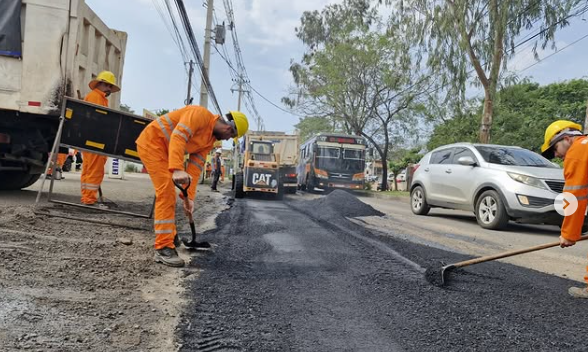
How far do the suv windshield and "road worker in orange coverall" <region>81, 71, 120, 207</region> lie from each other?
22.3ft

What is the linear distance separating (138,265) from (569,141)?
3.89 metres

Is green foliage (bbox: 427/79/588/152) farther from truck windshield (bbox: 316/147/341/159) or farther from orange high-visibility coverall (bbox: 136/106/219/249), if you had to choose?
orange high-visibility coverall (bbox: 136/106/219/249)

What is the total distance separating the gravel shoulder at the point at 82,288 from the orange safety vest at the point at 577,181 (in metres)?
3.12

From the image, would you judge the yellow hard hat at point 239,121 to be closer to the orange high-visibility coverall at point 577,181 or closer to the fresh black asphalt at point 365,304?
the fresh black asphalt at point 365,304

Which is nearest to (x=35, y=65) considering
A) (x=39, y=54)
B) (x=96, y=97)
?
(x=39, y=54)

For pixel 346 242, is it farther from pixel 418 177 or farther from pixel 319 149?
pixel 319 149

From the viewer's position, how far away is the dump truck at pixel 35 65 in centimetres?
587

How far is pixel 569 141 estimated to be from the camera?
3.90 metres

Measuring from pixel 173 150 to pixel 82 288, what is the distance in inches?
53.7

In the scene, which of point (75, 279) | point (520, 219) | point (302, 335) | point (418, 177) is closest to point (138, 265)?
point (75, 279)

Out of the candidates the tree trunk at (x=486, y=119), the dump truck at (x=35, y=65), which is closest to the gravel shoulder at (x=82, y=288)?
the dump truck at (x=35, y=65)

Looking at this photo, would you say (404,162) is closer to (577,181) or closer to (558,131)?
(558,131)

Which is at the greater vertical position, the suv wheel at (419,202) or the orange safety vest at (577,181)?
the orange safety vest at (577,181)

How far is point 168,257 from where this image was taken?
390 centimetres
